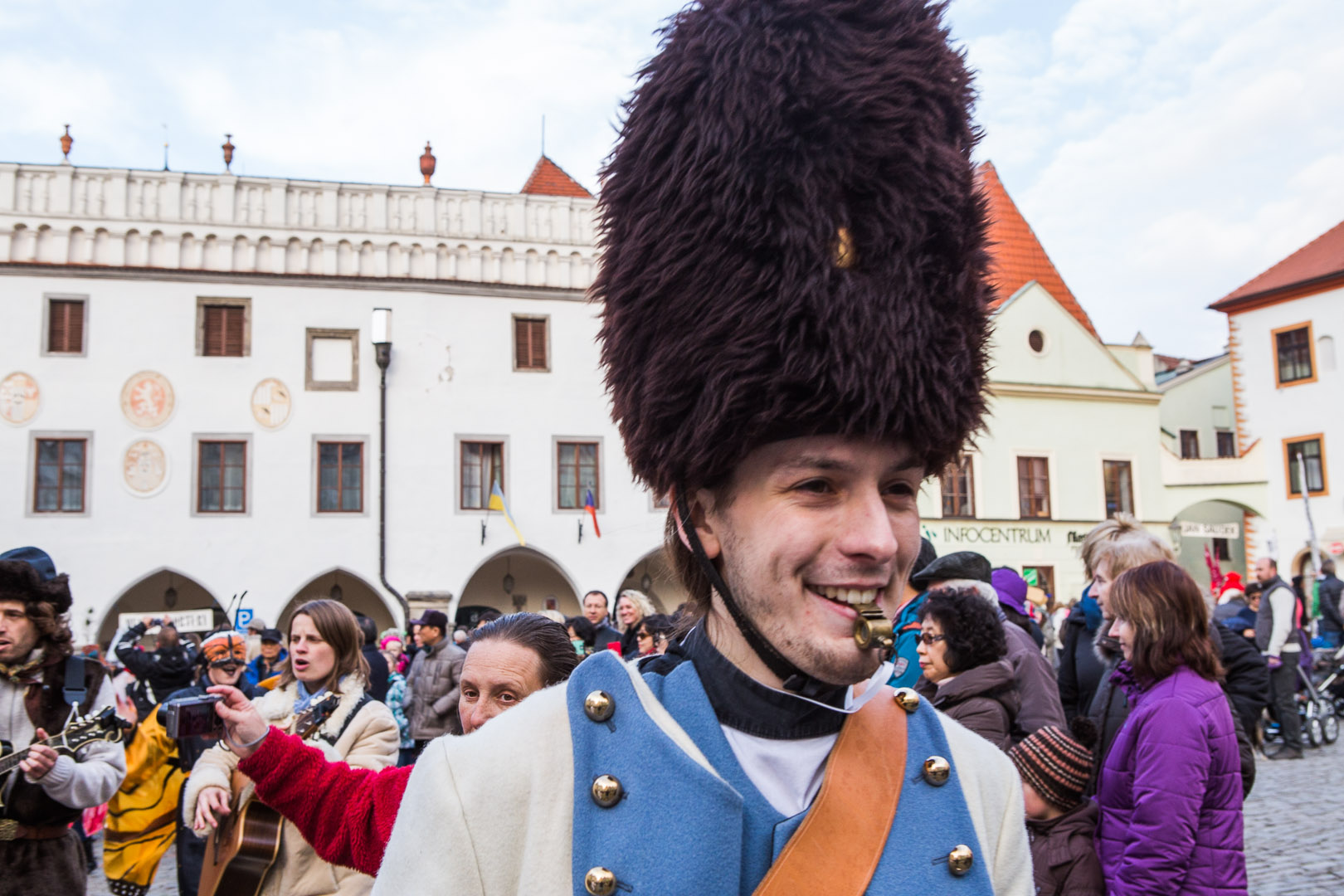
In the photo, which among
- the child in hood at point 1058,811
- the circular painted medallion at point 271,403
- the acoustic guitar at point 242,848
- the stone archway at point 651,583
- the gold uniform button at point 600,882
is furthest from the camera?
the stone archway at point 651,583

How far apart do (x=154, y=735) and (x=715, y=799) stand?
6349 millimetres

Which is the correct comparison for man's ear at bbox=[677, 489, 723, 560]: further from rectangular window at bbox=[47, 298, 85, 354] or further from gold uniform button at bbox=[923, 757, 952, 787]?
rectangular window at bbox=[47, 298, 85, 354]

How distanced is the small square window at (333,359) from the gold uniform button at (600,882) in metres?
22.5

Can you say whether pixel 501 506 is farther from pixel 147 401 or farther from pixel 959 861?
pixel 959 861

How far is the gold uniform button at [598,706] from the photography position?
61.2 inches

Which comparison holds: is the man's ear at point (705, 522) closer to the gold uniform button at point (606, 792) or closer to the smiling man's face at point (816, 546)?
the smiling man's face at point (816, 546)

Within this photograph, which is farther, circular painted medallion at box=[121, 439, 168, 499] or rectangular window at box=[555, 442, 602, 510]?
rectangular window at box=[555, 442, 602, 510]

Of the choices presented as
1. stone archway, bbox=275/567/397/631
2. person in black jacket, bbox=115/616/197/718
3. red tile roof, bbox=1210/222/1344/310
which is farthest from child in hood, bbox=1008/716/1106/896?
red tile roof, bbox=1210/222/1344/310

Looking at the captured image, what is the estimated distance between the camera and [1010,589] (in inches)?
227

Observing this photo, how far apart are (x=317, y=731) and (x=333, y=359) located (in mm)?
19916

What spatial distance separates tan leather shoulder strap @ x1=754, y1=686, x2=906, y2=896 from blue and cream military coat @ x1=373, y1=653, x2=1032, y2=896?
0.03 m

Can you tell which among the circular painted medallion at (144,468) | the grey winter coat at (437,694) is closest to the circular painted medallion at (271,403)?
the circular painted medallion at (144,468)

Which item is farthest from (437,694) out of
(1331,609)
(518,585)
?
A: (518,585)

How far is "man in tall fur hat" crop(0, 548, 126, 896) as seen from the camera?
4.09m
